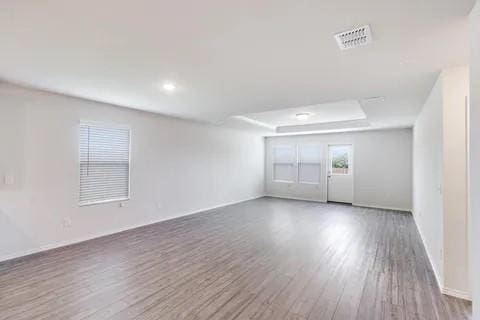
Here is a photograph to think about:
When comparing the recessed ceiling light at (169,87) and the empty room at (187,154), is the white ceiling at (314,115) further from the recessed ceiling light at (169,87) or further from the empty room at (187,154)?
the recessed ceiling light at (169,87)

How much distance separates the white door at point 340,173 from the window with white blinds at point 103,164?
644 cm

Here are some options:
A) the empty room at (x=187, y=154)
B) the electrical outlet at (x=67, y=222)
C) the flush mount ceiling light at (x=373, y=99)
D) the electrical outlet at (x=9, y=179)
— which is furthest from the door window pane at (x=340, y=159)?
the electrical outlet at (x=9, y=179)

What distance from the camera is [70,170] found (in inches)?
158

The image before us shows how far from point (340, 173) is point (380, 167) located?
48.0 inches

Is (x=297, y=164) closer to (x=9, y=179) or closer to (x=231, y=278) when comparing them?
(x=231, y=278)

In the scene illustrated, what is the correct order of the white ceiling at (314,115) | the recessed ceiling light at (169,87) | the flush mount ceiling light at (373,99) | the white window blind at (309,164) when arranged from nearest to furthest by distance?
the recessed ceiling light at (169,87)
the flush mount ceiling light at (373,99)
the white ceiling at (314,115)
the white window blind at (309,164)

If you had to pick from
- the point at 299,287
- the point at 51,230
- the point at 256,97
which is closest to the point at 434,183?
the point at 299,287

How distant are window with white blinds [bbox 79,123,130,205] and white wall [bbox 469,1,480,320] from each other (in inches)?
195

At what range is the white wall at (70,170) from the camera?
344 cm

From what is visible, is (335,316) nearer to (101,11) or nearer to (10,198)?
(101,11)

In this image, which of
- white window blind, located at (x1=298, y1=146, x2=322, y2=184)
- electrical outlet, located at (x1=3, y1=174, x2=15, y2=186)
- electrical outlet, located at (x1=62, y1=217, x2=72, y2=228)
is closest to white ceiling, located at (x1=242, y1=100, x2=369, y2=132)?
white window blind, located at (x1=298, y1=146, x2=322, y2=184)

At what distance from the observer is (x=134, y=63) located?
104 inches

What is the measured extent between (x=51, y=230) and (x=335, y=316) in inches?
162

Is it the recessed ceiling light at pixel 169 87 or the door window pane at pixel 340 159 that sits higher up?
the recessed ceiling light at pixel 169 87
